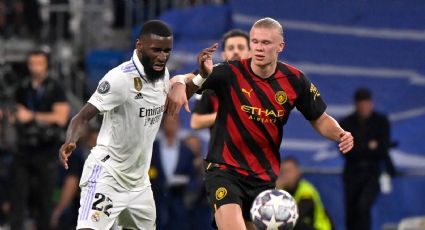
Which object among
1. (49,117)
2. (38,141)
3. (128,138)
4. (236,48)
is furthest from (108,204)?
(38,141)

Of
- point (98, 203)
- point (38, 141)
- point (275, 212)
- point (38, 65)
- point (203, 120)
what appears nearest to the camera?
point (275, 212)

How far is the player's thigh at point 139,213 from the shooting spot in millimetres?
11016

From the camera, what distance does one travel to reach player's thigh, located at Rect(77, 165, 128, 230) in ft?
35.3

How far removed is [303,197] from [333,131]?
13.7 feet

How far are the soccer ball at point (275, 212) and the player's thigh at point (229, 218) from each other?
1.25 m

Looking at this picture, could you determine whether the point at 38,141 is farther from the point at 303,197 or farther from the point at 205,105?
the point at 205,105

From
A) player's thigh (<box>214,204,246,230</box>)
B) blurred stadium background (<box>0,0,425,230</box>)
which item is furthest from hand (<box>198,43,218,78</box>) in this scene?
blurred stadium background (<box>0,0,425,230</box>)

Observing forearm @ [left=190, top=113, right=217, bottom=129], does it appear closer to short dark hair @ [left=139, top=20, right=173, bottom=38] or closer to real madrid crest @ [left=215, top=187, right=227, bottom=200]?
real madrid crest @ [left=215, top=187, right=227, bottom=200]

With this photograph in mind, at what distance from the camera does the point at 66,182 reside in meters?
17.1

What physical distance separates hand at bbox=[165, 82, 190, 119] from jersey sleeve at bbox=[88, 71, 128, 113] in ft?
1.20

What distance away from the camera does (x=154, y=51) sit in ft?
35.2

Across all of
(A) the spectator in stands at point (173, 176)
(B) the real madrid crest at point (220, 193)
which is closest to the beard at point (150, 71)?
(B) the real madrid crest at point (220, 193)

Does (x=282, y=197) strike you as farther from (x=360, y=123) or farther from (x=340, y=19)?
(x=340, y=19)

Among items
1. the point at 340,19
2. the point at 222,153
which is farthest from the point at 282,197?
the point at 340,19
